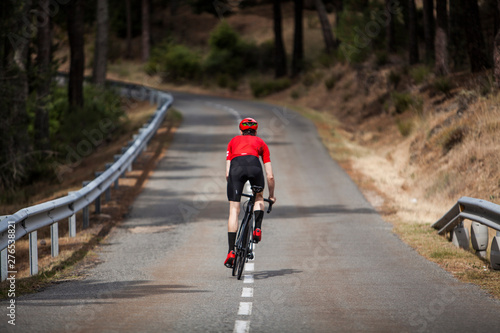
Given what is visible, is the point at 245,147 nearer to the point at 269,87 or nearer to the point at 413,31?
the point at 413,31

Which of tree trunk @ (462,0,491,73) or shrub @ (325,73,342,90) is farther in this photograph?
shrub @ (325,73,342,90)

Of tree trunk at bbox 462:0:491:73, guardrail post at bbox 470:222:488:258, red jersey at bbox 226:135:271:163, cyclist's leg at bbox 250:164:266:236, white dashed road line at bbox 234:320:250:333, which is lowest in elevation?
guardrail post at bbox 470:222:488:258

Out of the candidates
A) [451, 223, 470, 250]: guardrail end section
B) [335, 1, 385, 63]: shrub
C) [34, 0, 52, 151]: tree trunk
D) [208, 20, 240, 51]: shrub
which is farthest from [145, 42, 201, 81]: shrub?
[451, 223, 470, 250]: guardrail end section

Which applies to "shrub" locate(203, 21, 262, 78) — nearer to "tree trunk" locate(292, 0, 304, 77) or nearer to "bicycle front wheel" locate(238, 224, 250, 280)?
"tree trunk" locate(292, 0, 304, 77)

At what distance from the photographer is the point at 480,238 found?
1088 cm

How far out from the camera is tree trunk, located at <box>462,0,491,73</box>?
24031 millimetres

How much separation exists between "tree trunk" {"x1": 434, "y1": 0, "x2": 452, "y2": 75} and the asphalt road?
11353 mm

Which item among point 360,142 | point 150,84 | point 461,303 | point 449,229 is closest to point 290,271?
point 461,303

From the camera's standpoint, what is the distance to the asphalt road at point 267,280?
6840 millimetres

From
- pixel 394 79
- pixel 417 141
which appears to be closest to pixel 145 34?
pixel 394 79

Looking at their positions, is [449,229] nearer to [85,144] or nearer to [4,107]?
[4,107]

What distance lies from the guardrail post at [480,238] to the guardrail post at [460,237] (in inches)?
14.5

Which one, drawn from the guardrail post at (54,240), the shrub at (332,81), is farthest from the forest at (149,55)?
the guardrail post at (54,240)

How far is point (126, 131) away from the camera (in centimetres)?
3241
